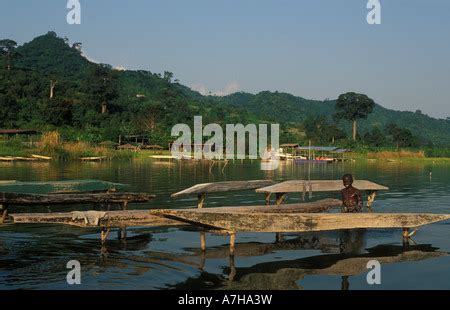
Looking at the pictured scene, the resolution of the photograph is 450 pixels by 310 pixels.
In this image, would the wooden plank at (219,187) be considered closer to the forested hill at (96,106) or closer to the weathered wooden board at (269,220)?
the weathered wooden board at (269,220)

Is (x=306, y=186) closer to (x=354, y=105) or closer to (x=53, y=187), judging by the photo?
(x=53, y=187)

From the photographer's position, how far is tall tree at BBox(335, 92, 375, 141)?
13462 centimetres

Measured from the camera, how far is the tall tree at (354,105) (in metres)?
135

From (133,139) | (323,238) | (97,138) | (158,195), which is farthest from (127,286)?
(133,139)

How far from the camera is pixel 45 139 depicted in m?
60.5

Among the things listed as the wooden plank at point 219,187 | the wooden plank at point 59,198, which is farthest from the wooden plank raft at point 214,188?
the wooden plank at point 59,198

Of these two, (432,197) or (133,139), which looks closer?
(432,197)

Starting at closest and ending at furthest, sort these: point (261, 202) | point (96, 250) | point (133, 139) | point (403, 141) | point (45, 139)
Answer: point (96, 250), point (261, 202), point (45, 139), point (133, 139), point (403, 141)

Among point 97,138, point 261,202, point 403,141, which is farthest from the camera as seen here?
point 403,141

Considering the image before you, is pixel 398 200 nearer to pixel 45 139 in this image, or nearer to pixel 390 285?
pixel 390 285

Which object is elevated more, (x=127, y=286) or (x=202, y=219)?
(x=202, y=219)

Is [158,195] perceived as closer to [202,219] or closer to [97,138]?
[202,219]

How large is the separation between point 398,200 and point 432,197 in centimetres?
293

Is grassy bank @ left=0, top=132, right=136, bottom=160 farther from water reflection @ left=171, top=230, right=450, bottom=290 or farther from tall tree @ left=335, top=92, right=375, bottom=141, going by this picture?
tall tree @ left=335, top=92, right=375, bottom=141
